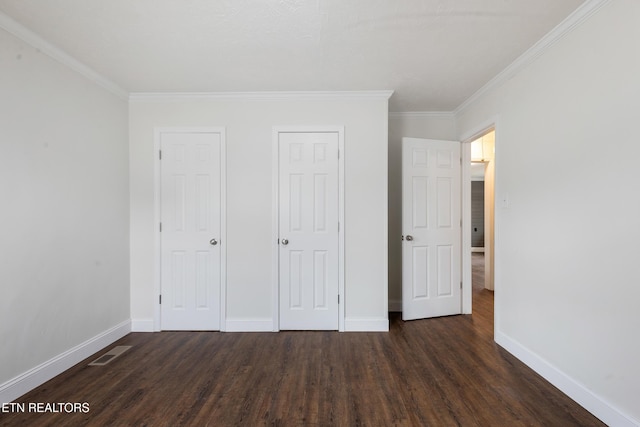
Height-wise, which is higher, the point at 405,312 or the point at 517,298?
the point at 517,298

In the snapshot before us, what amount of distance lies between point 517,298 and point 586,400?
0.79 meters

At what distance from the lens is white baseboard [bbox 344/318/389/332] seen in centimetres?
282

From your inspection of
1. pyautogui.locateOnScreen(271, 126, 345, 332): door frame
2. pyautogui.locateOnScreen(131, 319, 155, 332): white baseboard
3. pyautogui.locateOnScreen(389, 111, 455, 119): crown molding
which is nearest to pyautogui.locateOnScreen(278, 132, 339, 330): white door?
pyautogui.locateOnScreen(271, 126, 345, 332): door frame

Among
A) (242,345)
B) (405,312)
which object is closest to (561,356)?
(405,312)

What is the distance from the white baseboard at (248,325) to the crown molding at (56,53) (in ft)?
8.62

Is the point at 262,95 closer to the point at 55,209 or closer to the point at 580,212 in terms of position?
the point at 55,209

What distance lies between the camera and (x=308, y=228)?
287 centimetres

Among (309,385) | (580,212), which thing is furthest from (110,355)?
(580,212)

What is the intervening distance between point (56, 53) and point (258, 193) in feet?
6.28

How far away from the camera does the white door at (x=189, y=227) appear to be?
113 inches

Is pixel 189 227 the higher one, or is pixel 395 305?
pixel 189 227

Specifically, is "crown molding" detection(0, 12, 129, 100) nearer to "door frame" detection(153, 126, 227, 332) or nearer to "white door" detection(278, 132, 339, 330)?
"door frame" detection(153, 126, 227, 332)

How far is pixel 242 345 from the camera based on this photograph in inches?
101

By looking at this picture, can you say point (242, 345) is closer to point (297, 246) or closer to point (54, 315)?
point (297, 246)
